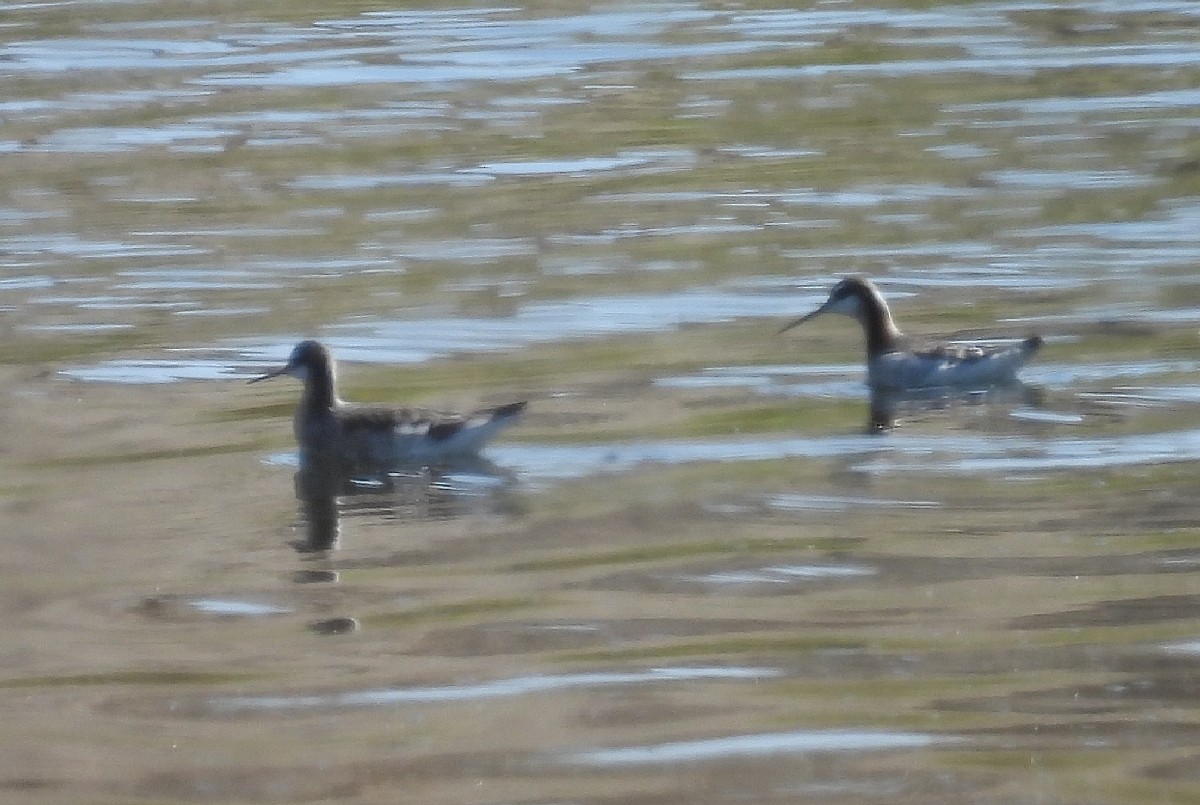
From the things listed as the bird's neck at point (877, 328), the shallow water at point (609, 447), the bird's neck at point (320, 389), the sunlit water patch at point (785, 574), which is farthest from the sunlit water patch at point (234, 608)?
the bird's neck at point (877, 328)

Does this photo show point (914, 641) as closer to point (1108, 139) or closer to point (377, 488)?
point (377, 488)

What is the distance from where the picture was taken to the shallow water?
805cm

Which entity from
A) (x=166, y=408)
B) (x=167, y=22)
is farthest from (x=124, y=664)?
(x=167, y=22)

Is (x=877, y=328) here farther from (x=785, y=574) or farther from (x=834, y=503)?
(x=785, y=574)

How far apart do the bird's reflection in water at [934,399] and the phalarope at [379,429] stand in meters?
1.90

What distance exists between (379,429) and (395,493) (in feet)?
2.19

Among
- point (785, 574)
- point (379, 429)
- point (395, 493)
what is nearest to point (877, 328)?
point (379, 429)

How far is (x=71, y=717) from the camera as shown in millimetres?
8484

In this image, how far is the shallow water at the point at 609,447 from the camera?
8055mm

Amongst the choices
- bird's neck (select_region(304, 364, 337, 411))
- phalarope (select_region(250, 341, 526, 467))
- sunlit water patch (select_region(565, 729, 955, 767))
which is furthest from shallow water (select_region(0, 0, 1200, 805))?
bird's neck (select_region(304, 364, 337, 411))

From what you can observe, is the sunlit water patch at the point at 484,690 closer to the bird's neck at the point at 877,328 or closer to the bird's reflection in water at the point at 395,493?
the bird's reflection in water at the point at 395,493

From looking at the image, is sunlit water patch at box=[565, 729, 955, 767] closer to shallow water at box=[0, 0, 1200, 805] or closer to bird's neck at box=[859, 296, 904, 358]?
shallow water at box=[0, 0, 1200, 805]

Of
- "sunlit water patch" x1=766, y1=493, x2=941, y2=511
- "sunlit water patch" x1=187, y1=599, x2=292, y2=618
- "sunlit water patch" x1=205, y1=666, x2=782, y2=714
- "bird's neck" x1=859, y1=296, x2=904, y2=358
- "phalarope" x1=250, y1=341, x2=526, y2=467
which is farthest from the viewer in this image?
"bird's neck" x1=859, y1=296, x2=904, y2=358

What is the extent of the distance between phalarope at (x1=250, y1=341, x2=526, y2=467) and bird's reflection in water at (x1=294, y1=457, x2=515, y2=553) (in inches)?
3.8
